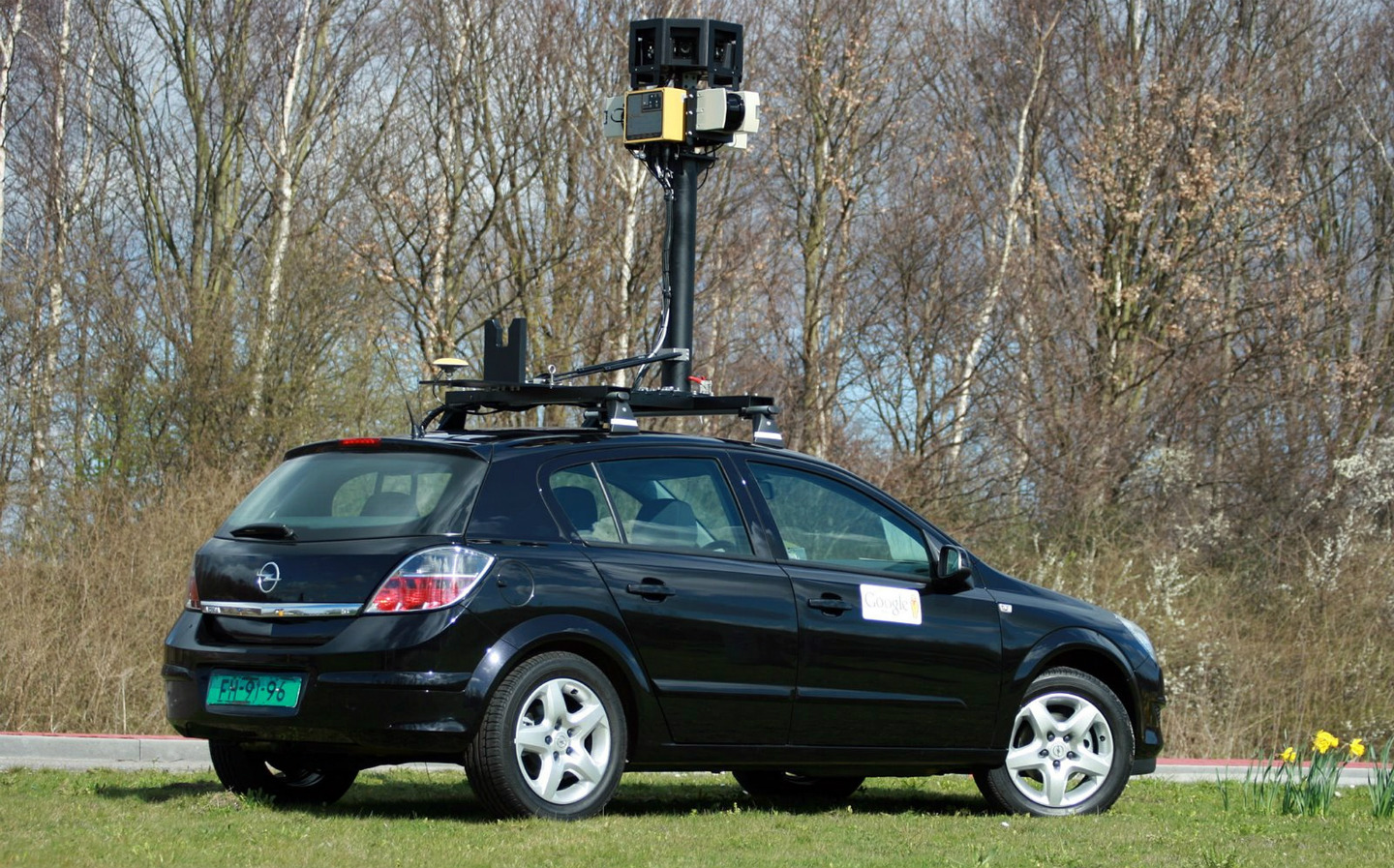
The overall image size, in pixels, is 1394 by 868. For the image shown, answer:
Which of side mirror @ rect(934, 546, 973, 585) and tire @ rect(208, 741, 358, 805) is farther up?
side mirror @ rect(934, 546, 973, 585)

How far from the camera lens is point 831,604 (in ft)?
26.4

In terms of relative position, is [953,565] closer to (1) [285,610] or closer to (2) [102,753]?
(1) [285,610]

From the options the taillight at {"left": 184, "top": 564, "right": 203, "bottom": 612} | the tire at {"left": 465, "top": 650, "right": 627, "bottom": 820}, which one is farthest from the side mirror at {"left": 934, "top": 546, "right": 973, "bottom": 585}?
the taillight at {"left": 184, "top": 564, "right": 203, "bottom": 612}

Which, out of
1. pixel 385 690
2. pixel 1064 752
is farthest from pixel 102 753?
pixel 1064 752

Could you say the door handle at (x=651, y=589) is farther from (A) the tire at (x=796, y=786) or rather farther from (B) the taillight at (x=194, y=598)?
(A) the tire at (x=796, y=786)

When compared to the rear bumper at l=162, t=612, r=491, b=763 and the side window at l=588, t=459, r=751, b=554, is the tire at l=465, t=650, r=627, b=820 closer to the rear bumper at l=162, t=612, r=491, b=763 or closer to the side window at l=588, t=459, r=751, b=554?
the rear bumper at l=162, t=612, r=491, b=763

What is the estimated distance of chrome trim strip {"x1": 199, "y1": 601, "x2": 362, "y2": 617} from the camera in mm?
6984

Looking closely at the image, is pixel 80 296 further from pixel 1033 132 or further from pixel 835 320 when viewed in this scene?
pixel 1033 132

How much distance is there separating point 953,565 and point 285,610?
307 centimetres

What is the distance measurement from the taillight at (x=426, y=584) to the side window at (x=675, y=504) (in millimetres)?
888

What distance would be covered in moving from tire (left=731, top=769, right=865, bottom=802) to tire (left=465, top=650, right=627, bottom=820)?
2.15m

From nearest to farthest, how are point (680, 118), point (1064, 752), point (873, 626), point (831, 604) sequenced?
point (831, 604)
point (873, 626)
point (1064, 752)
point (680, 118)

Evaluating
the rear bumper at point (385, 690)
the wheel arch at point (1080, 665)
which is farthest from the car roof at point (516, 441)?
the wheel arch at point (1080, 665)

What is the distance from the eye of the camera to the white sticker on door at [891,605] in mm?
8195
